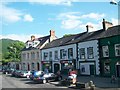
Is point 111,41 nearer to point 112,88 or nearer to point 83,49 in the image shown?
point 83,49

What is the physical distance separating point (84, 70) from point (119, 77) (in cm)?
842

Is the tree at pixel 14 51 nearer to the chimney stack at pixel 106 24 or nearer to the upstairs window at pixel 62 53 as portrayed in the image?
the upstairs window at pixel 62 53

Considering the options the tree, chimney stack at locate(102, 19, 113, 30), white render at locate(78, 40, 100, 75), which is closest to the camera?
white render at locate(78, 40, 100, 75)

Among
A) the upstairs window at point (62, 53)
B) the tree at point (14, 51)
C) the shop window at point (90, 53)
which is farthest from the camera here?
the tree at point (14, 51)

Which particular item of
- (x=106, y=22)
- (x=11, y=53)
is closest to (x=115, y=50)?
(x=106, y=22)

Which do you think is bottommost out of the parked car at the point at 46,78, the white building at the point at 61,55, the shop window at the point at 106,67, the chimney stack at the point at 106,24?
the parked car at the point at 46,78

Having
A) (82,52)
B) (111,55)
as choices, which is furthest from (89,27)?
(111,55)

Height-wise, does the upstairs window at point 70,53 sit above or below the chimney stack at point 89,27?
below

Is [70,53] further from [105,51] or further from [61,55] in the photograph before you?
[105,51]

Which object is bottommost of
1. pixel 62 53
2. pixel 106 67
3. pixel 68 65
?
pixel 106 67

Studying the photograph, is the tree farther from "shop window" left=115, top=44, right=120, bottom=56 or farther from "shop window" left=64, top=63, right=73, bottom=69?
"shop window" left=115, top=44, right=120, bottom=56

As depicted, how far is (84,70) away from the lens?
1636 inches

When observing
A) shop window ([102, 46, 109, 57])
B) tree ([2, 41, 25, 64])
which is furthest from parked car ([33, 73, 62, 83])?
tree ([2, 41, 25, 64])

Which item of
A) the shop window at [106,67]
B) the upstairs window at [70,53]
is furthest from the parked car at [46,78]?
the upstairs window at [70,53]
